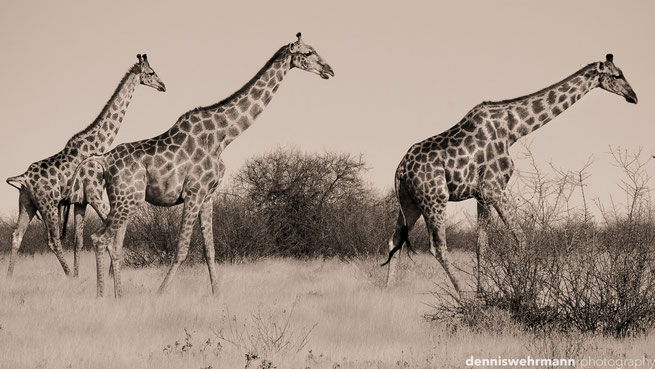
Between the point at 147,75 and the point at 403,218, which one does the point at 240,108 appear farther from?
the point at 147,75

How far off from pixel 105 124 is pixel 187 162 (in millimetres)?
4166

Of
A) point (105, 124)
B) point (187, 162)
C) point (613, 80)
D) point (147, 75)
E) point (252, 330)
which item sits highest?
point (147, 75)

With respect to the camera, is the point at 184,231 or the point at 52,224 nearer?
the point at 184,231

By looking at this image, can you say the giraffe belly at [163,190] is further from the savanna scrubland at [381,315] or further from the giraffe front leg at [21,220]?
the giraffe front leg at [21,220]

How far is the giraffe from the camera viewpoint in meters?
13.4

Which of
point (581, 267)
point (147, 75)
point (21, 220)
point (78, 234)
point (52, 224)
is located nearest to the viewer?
point (581, 267)

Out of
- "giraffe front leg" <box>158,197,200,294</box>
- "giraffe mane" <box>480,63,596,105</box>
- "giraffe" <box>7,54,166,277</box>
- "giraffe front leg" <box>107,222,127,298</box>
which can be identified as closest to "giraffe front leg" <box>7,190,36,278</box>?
"giraffe" <box>7,54,166,277</box>

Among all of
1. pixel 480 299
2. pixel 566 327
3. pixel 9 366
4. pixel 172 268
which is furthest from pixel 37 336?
pixel 566 327

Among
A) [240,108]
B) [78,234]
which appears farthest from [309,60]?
[78,234]

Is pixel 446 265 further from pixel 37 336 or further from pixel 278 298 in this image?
pixel 37 336

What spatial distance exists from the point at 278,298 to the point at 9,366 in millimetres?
4566

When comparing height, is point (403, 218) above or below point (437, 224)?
above

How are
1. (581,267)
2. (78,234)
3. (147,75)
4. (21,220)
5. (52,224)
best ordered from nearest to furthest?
(581,267), (52,224), (78,234), (147,75), (21,220)

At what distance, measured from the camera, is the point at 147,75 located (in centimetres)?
1380
